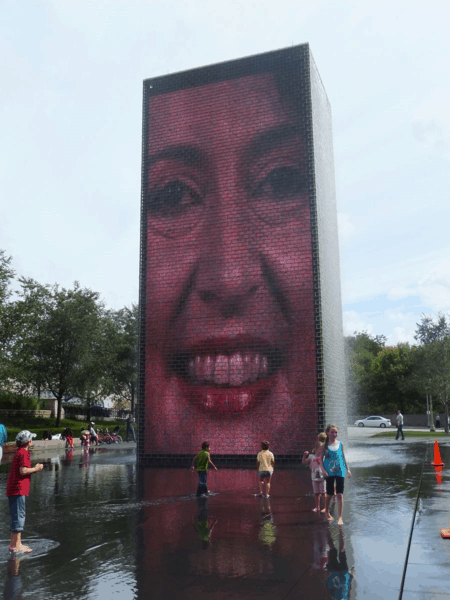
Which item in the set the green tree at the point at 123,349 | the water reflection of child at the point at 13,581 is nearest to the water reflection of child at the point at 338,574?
the water reflection of child at the point at 13,581

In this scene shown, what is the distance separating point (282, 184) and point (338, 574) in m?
15.4

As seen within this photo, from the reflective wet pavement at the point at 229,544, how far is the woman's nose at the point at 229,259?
24.9 feet

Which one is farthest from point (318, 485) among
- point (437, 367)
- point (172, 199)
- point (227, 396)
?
point (437, 367)

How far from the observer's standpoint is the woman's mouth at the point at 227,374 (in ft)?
62.0

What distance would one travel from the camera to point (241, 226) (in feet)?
65.1

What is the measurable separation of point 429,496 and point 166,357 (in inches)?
446

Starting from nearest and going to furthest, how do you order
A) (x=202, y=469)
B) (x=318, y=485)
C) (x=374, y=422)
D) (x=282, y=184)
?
(x=318, y=485)
(x=202, y=469)
(x=282, y=184)
(x=374, y=422)

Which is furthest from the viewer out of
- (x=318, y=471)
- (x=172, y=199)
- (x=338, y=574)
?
(x=172, y=199)

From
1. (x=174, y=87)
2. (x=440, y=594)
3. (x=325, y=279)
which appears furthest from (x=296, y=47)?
(x=440, y=594)

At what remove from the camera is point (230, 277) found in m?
19.7

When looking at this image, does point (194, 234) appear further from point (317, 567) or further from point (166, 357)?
point (317, 567)

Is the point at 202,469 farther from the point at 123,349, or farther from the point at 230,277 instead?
the point at 123,349

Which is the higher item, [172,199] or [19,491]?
[172,199]

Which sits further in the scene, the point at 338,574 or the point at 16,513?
the point at 16,513
